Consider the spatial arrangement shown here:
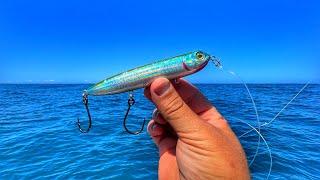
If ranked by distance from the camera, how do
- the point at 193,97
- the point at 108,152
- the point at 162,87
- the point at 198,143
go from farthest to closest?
the point at 108,152 < the point at 193,97 < the point at 162,87 < the point at 198,143

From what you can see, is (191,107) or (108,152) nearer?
(191,107)

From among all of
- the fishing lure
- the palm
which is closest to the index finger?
the palm

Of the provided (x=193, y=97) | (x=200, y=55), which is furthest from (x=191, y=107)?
(x=200, y=55)

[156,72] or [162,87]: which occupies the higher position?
[156,72]

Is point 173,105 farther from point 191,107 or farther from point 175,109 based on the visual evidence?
point 191,107

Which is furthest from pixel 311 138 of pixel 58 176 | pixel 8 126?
pixel 8 126

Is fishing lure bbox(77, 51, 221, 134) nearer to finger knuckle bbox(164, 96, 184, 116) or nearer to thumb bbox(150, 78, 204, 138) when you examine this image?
thumb bbox(150, 78, 204, 138)

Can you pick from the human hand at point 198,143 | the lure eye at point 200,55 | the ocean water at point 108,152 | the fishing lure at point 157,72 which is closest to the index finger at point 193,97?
the human hand at point 198,143
